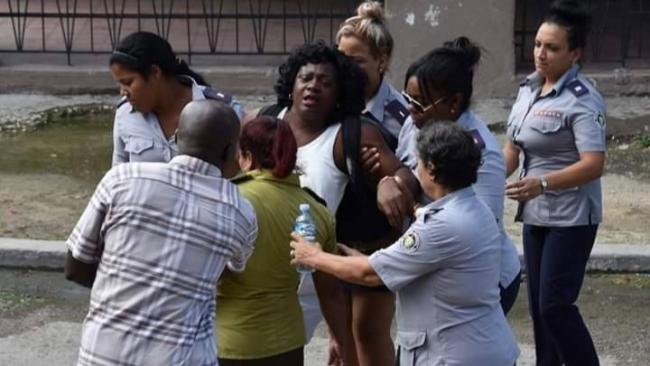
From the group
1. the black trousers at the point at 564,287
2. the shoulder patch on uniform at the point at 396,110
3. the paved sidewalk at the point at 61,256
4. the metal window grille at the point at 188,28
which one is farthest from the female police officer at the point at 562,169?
the metal window grille at the point at 188,28

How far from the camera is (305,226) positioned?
4203 millimetres

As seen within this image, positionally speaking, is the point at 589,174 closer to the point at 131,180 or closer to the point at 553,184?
the point at 553,184

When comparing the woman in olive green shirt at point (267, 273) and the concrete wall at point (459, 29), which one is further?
the concrete wall at point (459, 29)

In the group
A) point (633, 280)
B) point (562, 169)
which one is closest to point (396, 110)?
point (562, 169)

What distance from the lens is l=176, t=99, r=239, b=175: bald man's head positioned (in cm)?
380

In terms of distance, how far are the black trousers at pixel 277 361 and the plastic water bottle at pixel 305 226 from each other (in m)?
0.29

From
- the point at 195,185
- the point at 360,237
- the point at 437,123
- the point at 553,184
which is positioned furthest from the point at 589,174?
the point at 195,185

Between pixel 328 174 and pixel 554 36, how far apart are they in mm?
1184

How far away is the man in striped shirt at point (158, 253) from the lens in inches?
145

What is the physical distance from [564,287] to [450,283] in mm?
1510

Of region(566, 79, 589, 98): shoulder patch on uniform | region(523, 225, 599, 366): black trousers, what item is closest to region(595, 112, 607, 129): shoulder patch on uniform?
region(566, 79, 589, 98): shoulder patch on uniform

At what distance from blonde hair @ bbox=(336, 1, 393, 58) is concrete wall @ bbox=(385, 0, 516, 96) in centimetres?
570

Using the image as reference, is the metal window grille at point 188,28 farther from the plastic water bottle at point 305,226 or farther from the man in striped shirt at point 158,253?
the man in striped shirt at point 158,253

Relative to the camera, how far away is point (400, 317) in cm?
429
